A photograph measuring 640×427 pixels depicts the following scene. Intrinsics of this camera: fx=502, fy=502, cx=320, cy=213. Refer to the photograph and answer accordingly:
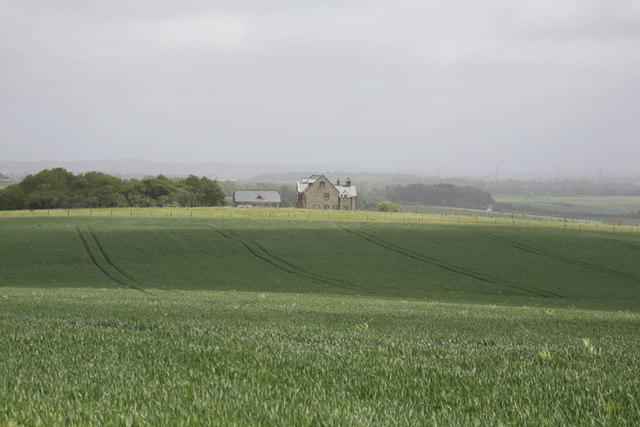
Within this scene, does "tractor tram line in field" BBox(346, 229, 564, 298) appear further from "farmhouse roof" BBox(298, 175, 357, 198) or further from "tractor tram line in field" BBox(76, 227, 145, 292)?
"farmhouse roof" BBox(298, 175, 357, 198)

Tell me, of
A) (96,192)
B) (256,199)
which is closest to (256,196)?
(256,199)

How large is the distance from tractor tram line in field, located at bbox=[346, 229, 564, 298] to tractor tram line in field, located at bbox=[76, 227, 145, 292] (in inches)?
1405

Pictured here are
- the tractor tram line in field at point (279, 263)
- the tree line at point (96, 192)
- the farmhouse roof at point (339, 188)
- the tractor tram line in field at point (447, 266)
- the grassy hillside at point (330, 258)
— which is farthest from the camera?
the farmhouse roof at point (339, 188)

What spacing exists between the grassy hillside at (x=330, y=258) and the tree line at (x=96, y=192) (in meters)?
63.5

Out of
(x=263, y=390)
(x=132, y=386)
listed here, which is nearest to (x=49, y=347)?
(x=132, y=386)

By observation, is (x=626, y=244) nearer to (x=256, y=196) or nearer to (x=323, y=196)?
(x=323, y=196)

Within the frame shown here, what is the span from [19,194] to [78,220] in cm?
7748

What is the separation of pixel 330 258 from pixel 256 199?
117770 millimetres

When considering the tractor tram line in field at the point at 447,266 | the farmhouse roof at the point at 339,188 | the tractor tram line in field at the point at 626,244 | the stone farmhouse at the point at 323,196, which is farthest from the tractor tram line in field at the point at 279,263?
the farmhouse roof at the point at 339,188

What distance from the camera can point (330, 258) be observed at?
66938mm

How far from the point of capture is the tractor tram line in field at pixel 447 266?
53688 millimetres

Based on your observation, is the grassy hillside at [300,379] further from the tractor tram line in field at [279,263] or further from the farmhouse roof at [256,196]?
the farmhouse roof at [256,196]

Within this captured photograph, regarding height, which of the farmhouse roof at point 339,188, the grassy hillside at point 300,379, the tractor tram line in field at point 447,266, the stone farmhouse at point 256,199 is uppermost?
the farmhouse roof at point 339,188

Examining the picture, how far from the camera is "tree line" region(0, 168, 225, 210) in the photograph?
141 meters
